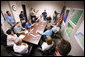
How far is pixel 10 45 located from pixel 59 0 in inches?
214

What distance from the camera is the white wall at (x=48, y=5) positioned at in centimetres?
495

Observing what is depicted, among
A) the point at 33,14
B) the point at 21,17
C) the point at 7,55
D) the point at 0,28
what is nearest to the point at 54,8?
the point at 33,14

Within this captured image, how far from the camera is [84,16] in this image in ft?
3.96

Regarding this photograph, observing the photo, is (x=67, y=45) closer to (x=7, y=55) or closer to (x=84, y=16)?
(x=84, y=16)

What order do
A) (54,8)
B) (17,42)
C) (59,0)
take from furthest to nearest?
(54,8) → (59,0) → (17,42)

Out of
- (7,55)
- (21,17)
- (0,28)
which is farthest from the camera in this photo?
(21,17)

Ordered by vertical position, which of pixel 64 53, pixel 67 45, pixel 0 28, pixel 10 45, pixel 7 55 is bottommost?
pixel 7 55

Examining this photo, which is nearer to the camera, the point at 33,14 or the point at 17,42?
the point at 17,42

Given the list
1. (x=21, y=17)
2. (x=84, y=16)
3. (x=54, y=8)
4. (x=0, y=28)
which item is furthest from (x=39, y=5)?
(x=84, y=16)

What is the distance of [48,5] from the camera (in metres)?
5.15

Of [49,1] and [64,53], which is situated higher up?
→ [49,1]

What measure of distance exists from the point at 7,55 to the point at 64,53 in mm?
2418

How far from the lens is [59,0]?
15.5 ft

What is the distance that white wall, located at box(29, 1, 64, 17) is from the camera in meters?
4.95
